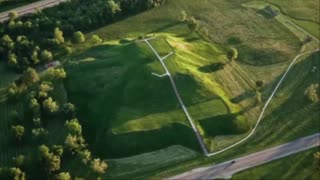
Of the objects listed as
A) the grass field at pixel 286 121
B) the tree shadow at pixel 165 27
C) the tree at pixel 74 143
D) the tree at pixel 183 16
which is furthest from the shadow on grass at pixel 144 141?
the tree at pixel 183 16

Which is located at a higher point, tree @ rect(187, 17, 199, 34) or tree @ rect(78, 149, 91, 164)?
tree @ rect(187, 17, 199, 34)

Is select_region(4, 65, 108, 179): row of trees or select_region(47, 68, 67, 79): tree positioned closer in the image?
select_region(4, 65, 108, 179): row of trees

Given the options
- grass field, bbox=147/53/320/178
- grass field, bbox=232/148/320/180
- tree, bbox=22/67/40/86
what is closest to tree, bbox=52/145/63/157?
grass field, bbox=147/53/320/178

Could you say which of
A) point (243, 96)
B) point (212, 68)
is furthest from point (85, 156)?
point (212, 68)

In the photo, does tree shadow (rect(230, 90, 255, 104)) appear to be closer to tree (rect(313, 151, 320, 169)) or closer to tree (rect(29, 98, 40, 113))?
tree (rect(313, 151, 320, 169))

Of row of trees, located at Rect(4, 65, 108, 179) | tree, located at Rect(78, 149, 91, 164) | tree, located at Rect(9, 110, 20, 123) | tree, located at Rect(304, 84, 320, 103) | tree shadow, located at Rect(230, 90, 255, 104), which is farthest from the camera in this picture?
tree, located at Rect(9, 110, 20, 123)

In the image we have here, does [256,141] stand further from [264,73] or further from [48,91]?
[48,91]

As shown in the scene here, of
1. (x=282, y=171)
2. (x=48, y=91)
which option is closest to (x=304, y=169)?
(x=282, y=171)

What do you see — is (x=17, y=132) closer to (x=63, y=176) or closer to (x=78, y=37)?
(x=63, y=176)
